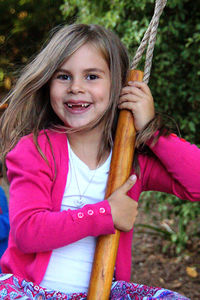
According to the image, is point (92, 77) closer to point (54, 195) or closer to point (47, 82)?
point (47, 82)

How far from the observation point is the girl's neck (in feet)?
6.59

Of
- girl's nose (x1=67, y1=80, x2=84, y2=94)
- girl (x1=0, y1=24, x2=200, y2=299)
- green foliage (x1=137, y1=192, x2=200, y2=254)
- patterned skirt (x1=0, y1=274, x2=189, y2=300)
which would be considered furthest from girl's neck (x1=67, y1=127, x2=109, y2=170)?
green foliage (x1=137, y1=192, x2=200, y2=254)

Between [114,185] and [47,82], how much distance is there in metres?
0.59

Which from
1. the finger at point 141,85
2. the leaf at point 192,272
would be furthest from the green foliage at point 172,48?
the finger at point 141,85

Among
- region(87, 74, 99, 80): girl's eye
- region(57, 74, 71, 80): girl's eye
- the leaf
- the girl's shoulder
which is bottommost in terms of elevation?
the leaf

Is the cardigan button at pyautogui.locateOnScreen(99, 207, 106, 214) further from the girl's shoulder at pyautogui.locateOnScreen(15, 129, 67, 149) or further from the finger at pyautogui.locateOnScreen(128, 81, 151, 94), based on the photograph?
the finger at pyautogui.locateOnScreen(128, 81, 151, 94)

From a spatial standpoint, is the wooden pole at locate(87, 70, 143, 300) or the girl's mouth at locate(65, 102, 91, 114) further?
the girl's mouth at locate(65, 102, 91, 114)

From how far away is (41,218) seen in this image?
1719 millimetres

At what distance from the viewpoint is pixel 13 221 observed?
1758mm

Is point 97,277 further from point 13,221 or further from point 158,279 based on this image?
point 158,279

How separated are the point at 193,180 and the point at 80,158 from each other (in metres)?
0.52

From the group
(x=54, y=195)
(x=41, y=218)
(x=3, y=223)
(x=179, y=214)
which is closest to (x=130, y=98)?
(x=54, y=195)

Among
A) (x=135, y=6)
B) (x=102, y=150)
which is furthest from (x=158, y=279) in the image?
(x=135, y=6)

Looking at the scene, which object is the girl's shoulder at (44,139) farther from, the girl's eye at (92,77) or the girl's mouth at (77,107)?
the girl's eye at (92,77)
